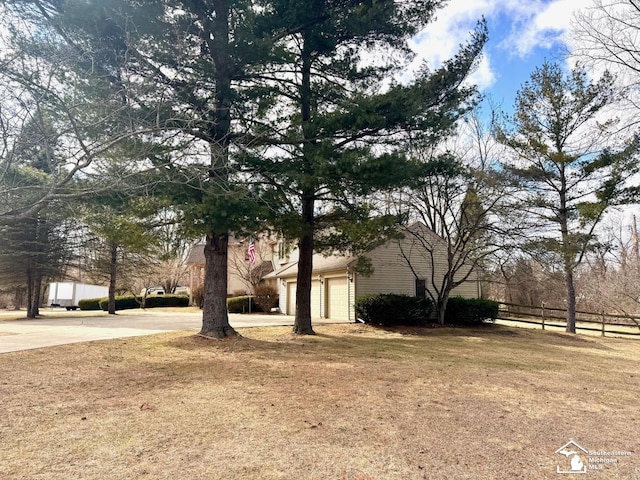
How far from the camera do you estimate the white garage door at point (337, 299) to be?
19.6 meters

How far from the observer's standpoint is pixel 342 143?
37.3ft

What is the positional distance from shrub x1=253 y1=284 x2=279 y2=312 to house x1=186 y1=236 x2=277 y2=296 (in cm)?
227

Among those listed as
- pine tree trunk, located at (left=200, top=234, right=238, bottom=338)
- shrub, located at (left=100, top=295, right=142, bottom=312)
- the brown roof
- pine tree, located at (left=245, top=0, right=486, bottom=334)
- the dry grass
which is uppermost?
pine tree, located at (left=245, top=0, right=486, bottom=334)

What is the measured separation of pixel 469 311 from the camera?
1788 cm

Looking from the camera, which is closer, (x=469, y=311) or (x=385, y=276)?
(x=469, y=311)

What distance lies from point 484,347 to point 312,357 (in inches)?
215

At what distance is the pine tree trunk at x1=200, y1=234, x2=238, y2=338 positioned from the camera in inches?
456

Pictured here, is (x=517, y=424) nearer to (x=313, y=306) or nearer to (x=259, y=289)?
(x=313, y=306)

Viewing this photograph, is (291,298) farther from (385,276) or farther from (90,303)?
(90,303)

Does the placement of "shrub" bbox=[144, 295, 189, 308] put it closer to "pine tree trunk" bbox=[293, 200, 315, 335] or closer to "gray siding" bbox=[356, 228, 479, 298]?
"gray siding" bbox=[356, 228, 479, 298]

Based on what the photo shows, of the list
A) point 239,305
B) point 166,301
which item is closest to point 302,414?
point 239,305

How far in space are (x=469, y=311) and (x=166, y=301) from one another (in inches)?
944

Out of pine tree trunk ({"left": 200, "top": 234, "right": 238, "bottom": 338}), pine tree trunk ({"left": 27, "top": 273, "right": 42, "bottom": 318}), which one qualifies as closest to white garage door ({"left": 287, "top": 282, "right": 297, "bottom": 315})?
pine tree trunk ({"left": 200, "top": 234, "right": 238, "bottom": 338})

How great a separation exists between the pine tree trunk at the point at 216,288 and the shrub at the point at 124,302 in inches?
884
